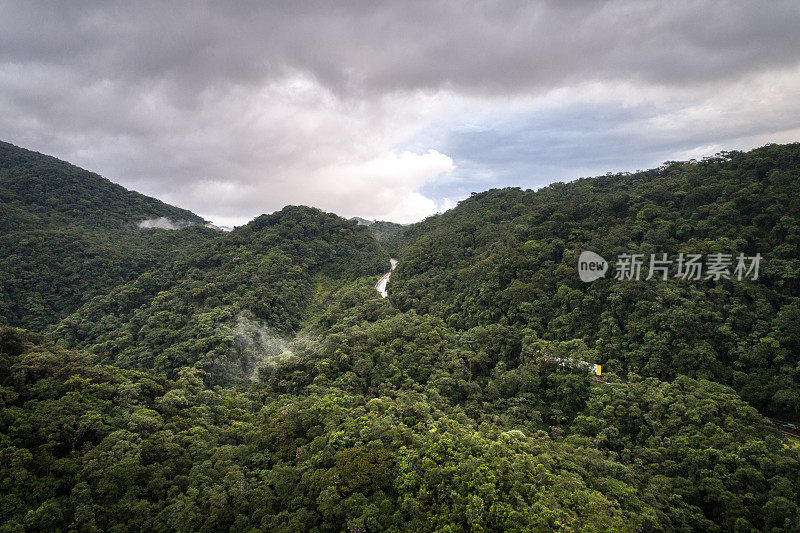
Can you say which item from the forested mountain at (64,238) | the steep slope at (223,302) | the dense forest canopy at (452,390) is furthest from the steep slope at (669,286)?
the forested mountain at (64,238)

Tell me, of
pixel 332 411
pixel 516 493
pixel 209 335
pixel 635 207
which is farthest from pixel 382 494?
pixel 635 207

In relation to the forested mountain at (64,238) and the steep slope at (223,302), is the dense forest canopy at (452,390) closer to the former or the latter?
the steep slope at (223,302)

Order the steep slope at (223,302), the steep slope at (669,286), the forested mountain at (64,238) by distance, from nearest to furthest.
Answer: the steep slope at (669,286), the steep slope at (223,302), the forested mountain at (64,238)

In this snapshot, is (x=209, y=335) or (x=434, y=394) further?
(x=209, y=335)

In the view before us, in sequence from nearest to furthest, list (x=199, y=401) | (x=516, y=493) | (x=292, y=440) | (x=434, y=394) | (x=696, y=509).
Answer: (x=516, y=493), (x=696, y=509), (x=292, y=440), (x=199, y=401), (x=434, y=394)

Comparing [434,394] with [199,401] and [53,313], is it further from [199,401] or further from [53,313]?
[53,313]

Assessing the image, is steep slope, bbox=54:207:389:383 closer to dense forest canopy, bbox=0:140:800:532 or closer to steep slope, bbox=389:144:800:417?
dense forest canopy, bbox=0:140:800:532
